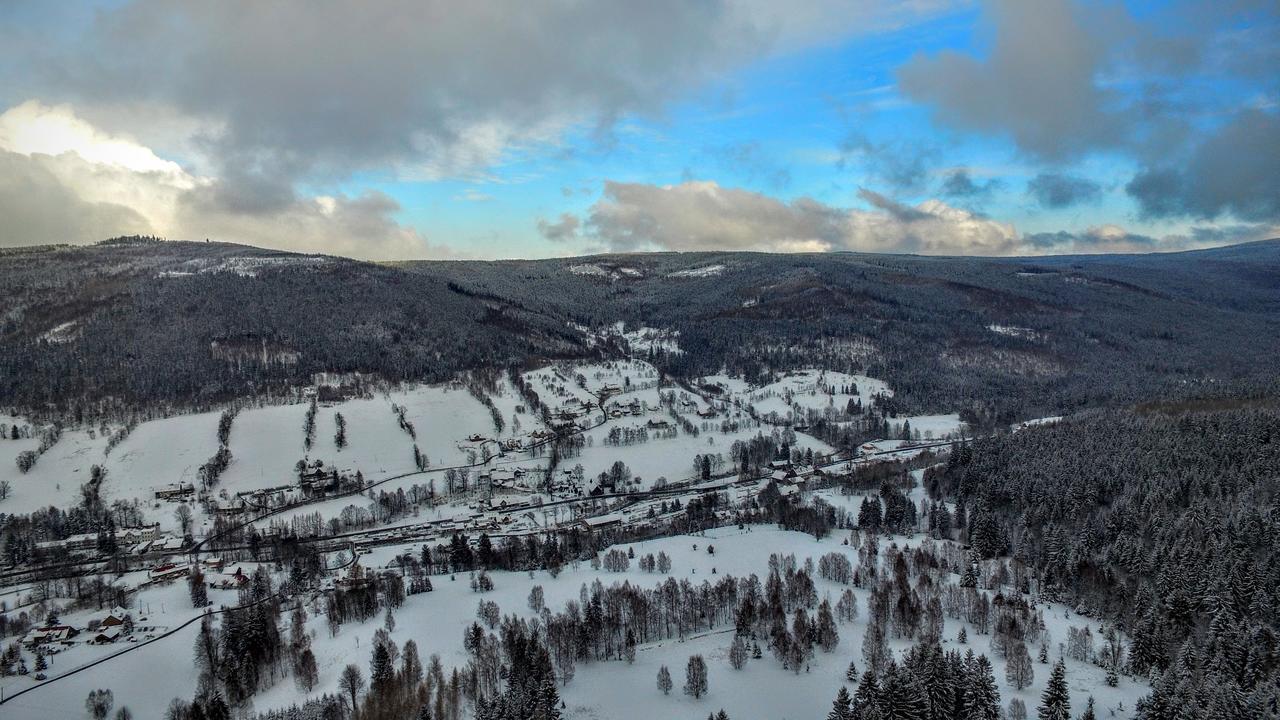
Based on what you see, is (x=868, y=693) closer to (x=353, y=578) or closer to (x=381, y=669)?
(x=381, y=669)

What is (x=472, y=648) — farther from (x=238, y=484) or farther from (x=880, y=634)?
(x=238, y=484)

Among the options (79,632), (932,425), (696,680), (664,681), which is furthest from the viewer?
(932,425)

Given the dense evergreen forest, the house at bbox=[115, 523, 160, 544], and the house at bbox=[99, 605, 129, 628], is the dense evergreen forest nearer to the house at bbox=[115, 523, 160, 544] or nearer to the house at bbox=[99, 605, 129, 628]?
the house at bbox=[115, 523, 160, 544]

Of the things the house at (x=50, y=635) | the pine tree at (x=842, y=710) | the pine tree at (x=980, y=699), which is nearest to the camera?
the pine tree at (x=842, y=710)

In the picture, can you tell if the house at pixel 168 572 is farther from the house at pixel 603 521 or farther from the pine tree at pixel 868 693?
the pine tree at pixel 868 693

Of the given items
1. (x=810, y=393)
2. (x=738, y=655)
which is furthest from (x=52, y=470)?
(x=810, y=393)

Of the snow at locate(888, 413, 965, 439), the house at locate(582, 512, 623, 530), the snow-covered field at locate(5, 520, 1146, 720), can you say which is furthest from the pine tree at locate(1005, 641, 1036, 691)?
the snow at locate(888, 413, 965, 439)

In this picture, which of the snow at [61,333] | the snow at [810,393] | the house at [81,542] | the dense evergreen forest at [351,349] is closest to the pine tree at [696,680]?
the house at [81,542]

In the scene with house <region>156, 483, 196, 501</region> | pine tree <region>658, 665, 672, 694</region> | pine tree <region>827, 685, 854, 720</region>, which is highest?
house <region>156, 483, 196, 501</region>
